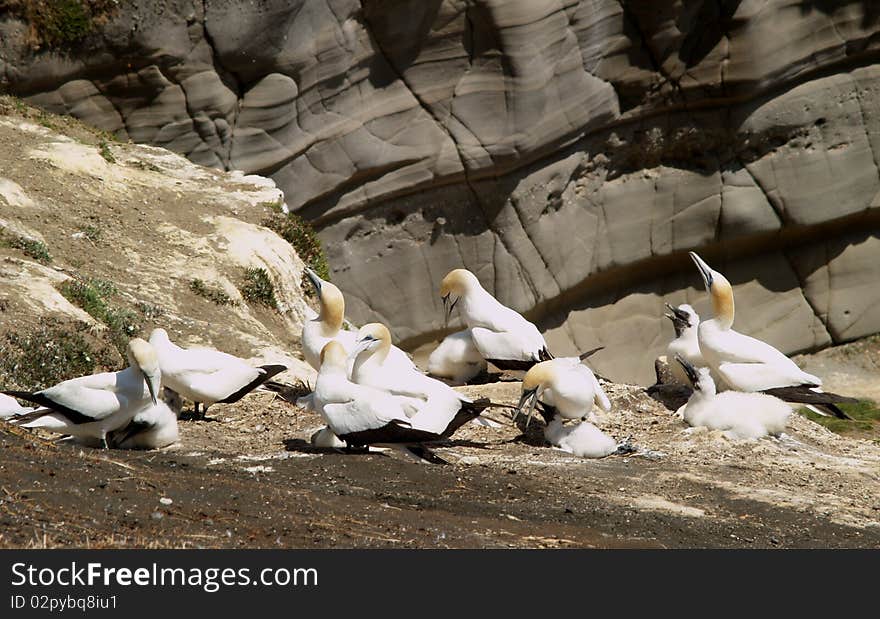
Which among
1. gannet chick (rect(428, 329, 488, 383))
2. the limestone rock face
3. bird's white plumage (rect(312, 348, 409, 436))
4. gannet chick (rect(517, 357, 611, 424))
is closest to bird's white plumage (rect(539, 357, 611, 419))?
gannet chick (rect(517, 357, 611, 424))

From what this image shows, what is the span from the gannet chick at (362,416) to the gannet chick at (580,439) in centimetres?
131

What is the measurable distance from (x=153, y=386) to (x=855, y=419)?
10.8m

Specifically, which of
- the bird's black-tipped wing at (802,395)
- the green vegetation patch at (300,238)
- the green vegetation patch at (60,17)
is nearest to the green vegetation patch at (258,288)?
the green vegetation patch at (300,238)

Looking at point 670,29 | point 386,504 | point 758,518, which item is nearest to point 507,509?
point 386,504

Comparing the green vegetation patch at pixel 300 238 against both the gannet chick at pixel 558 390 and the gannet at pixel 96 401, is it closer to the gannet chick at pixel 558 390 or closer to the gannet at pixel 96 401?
the gannet chick at pixel 558 390

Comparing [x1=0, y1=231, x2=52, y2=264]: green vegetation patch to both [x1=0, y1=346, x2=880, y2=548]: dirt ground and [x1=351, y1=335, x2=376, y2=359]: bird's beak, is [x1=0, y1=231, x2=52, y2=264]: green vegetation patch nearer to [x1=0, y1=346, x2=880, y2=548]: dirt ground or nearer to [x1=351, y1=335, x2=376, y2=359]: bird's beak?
[x1=0, y1=346, x2=880, y2=548]: dirt ground

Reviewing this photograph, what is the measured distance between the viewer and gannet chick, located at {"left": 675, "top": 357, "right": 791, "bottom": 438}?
1021 centimetres

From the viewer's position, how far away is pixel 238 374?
9.62 meters

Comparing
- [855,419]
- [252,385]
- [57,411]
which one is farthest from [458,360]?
[855,419]

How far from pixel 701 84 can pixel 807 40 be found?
1778 mm

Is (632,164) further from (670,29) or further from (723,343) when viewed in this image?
(723,343)

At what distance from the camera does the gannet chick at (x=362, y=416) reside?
27.9 ft

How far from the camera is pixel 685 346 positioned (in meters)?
11.8

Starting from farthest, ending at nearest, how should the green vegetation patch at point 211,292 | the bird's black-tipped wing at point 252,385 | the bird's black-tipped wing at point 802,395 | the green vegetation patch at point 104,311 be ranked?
1. the green vegetation patch at point 211,292
2. the green vegetation patch at point 104,311
3. the bird's black-tipped wing at point 802,395
4. the bird's black-tipped wing at point 252,385
